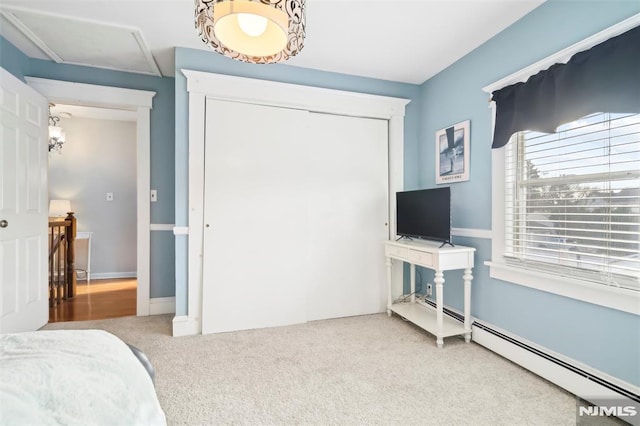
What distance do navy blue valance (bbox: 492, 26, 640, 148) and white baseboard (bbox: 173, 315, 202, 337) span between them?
2901 mm

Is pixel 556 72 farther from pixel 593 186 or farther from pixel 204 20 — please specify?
pixel 204 20

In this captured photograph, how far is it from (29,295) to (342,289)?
279 cm

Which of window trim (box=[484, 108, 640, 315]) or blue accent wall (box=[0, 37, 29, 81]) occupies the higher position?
blue accent wall (box=[0, 37, 29, 81])

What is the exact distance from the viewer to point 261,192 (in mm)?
2855

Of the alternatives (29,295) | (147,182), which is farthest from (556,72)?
(29,295)

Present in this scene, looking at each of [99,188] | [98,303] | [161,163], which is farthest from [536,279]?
[99,188]

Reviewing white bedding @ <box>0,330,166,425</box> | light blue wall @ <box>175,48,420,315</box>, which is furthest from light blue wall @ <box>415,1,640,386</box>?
white bedding @ <box>0,330,166,425</box>

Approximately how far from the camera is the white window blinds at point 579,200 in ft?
5.37

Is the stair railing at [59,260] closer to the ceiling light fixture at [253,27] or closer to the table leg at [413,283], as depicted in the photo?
the ceiling light fixture at [253,27]

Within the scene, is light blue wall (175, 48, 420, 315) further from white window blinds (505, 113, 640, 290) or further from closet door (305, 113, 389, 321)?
white window blinds (505, 113, 640, 290)

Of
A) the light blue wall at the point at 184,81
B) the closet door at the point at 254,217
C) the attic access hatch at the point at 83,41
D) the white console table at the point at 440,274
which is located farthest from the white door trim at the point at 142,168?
the white console table at the point at 440,274

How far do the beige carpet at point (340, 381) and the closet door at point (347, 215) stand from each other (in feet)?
1.60

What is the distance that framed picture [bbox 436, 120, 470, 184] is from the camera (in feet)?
8.89

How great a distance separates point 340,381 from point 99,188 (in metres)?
4.85
